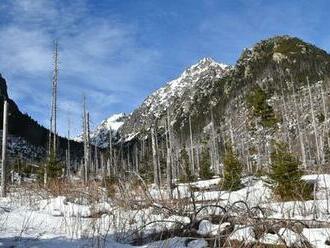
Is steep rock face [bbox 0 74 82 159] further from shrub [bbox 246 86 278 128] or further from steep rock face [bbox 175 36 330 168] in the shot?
shrub [bbox 246 86 278 128]

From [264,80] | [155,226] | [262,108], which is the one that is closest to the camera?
[155,226]

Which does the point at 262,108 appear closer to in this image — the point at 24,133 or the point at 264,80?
the point at 24,133

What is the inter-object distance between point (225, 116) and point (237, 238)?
137735 millimetres

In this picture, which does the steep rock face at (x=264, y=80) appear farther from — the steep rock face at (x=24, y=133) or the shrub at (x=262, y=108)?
the shrub at (x=262, y=108)

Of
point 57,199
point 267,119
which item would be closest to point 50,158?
point 267,119

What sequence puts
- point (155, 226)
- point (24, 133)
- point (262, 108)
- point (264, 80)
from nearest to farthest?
point (155, 226), point (262, 108), point (24, 133), point (264, 80)

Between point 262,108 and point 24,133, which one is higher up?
point 24,133

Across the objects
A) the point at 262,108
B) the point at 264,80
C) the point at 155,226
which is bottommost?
the point at 155,226

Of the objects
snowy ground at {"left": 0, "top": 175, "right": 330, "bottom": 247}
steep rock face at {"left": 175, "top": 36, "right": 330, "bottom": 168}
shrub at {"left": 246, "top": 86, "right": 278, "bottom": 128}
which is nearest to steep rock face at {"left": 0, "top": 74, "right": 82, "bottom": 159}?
steep rock face at {"left": 175, "top": 36, "right": 330, "bottom": 168}

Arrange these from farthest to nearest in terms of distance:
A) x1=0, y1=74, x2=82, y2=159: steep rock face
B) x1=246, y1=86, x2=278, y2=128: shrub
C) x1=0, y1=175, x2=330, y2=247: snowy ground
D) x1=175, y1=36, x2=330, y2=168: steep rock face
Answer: x1=0, y1=74, x2=82, y2=159: steep rock face < x1=175, y1=36, x2=330, y2=168: steep rock face < x1=246, y1=86, x2=278, y2=128: shrub < x1=0, y1=175, x2=330, y2=247: snowy ground

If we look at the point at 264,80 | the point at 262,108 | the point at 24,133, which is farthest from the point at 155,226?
Answer: the point at 264,80

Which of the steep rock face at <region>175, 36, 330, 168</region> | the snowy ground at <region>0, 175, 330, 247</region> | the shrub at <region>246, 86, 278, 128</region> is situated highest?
the steep rock face at <region>175, 36, 330, 168</region>

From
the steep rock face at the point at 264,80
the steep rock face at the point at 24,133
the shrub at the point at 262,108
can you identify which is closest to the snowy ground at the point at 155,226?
the shrub at the point at 262,108

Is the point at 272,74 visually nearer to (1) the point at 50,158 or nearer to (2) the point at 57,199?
(1) the point at 50,158
